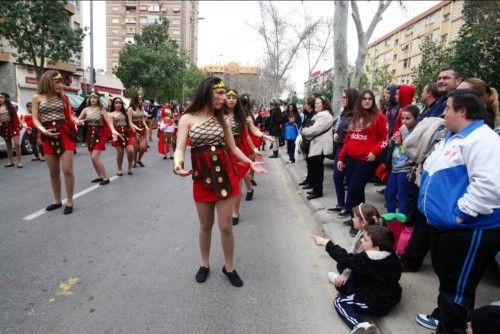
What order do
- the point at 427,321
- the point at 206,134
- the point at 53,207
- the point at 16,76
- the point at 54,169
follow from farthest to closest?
the point at 16,76 < the point at 53,207 < the point at 54,169 < the point at 206,134 < the point at 427,321

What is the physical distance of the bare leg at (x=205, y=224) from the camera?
141 inches

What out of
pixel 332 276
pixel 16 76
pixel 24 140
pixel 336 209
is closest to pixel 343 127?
pixel 336 209

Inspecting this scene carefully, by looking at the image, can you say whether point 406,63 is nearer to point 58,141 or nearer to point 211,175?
point 58,141

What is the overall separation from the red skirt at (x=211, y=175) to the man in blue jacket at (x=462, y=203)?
5.41 feet

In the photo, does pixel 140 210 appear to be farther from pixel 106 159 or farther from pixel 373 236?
pixel 106 159

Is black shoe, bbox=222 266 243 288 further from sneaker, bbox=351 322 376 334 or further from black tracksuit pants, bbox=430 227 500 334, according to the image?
black tracksuit pants, bbox=430 227 500 334

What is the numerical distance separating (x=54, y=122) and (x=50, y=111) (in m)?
0.17

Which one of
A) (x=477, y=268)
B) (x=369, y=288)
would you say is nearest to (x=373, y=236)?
(x=369, y=288)

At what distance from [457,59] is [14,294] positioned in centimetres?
1325

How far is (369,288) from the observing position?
3088mm

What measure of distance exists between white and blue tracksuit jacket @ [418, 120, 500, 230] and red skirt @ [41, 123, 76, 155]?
4.96 m

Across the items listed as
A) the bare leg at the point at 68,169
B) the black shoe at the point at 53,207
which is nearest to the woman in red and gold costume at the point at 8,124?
the black shoe at the point at 53,207

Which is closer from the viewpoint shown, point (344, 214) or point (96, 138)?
point (344, 214)

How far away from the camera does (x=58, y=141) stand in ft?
18.4
